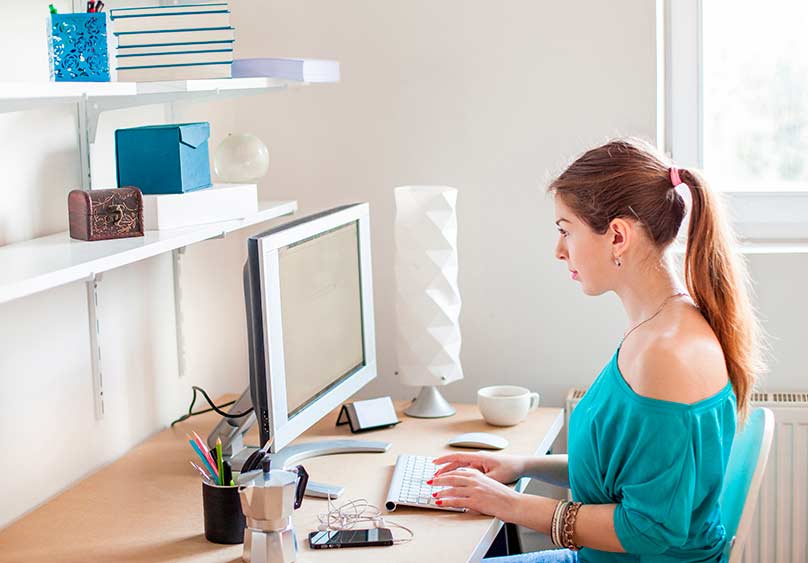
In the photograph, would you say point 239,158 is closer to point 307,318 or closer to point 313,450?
point 307,318

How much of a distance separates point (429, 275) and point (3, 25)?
964 millimetres

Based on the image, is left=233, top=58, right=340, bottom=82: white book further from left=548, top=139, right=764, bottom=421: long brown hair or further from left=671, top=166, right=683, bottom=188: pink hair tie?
left=671, top=166, right=683, bottom=188: pink hair tie

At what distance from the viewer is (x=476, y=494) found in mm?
1719

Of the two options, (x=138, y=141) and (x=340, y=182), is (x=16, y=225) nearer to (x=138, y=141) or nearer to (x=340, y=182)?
(x=138, y=141)

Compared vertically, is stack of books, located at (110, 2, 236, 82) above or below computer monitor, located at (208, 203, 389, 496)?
above

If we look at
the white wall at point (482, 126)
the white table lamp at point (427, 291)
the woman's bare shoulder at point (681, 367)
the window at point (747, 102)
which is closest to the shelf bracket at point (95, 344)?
the white table lamp at point (427, 291)

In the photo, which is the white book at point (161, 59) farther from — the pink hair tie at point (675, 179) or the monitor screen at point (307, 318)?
the pink hair tie at point (675, 179)

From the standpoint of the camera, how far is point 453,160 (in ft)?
8.27

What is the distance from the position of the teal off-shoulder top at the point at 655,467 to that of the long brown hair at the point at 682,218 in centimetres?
9

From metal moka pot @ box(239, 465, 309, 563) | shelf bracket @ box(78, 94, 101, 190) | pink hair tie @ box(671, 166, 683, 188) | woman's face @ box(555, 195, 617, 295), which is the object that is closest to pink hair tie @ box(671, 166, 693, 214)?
pink hair tie @ box(671, 166, 683, 188)

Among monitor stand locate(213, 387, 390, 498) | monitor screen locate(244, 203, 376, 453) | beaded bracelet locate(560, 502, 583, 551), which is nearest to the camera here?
beaded bracelet locate(560, 502, 583, 551)

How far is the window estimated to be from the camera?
250 cm

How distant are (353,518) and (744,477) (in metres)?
→ 0.62

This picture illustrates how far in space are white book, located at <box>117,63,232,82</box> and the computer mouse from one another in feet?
2.73
